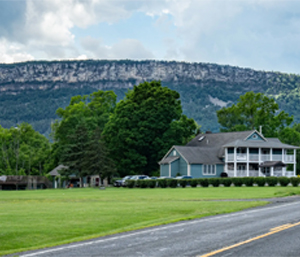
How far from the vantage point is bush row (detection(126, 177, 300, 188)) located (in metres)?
49.2

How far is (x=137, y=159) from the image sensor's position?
75000 mm

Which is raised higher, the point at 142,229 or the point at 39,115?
the point at 39,115

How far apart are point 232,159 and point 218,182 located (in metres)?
18.7

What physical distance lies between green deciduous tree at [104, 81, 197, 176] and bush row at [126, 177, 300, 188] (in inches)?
597

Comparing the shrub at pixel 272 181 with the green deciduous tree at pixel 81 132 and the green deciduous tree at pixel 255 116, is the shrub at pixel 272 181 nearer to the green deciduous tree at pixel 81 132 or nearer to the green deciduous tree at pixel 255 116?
the green deciduous tree at pixel 81 132

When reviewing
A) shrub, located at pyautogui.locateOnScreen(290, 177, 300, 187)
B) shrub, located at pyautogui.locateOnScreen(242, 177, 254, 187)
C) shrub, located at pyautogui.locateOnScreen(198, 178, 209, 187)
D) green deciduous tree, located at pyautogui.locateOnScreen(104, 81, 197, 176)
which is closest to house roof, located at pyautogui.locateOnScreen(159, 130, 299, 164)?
green deciduous tree, located at pyautogui.locateOnScreen(104, 81, 197, 176)

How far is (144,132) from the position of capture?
2955 inches

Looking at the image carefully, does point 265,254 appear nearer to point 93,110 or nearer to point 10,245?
point 10,245

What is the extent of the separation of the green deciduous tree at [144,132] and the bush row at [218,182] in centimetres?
1515

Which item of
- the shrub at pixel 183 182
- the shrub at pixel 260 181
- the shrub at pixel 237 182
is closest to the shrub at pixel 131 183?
the shrub at pixel 183 182

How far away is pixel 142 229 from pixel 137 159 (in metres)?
58.4

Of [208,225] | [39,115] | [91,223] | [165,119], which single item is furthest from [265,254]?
[39,115]

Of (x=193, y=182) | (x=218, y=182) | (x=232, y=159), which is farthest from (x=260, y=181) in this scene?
(x=232, y=159)

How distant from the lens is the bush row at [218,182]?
161 ft
